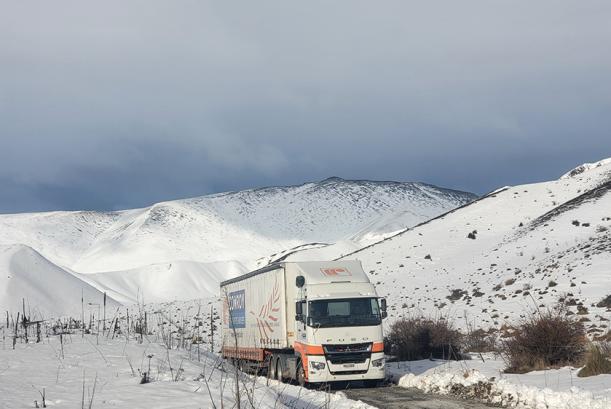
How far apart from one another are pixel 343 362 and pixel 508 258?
3765cm

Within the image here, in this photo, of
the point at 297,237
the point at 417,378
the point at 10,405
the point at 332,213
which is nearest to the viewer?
the point at 10,405

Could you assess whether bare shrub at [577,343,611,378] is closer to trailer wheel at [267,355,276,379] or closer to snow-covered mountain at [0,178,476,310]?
trailer wheel at [267,355,276,379]

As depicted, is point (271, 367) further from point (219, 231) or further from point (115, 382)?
point (219, 231)

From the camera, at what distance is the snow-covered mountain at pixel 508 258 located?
37119 mm

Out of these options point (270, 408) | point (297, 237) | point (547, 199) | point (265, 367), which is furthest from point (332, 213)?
point (270, 408)

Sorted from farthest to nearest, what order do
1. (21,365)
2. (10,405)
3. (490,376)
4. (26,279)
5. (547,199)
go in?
(547,199) → (26,279) → (490,376) → (21,365) → (10,405)

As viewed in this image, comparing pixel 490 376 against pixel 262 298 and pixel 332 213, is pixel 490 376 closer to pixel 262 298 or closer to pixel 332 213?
pixel 262 298

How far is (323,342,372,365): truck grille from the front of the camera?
18.9m

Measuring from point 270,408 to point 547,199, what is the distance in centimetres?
7225

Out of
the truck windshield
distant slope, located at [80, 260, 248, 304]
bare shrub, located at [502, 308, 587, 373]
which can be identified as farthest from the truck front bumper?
distant slope, located at [80, 260, 248, 304]

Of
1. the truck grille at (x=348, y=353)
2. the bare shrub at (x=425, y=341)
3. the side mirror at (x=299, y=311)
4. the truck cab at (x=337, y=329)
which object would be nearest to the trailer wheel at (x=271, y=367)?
the truck cab at (x=337, y=329)

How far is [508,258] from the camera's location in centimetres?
5347

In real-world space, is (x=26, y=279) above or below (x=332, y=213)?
below

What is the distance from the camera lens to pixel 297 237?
171 metres
